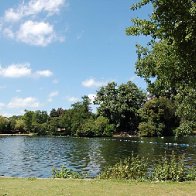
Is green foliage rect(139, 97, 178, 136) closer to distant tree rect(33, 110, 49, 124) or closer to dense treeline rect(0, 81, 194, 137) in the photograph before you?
dense treeline rect(0, 81, 194, 137)

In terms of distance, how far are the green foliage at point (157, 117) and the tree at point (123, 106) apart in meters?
9.33

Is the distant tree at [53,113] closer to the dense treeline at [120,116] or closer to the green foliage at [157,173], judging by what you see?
the dense treeline at [120,116]

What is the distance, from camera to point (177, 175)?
63.4 ft

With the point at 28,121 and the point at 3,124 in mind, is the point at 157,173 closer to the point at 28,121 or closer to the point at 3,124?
the point at 28,121

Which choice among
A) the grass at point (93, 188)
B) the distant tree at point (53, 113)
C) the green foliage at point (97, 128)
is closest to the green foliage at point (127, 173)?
the grass at point (93, 188)

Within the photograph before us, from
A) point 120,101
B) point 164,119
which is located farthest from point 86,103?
point 164,119

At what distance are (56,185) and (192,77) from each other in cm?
733

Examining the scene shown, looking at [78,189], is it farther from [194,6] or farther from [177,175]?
[194,6]

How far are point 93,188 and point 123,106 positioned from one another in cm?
10887

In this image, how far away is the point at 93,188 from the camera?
16.4m

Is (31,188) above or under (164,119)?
under

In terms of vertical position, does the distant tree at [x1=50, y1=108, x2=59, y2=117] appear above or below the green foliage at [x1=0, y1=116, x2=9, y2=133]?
above

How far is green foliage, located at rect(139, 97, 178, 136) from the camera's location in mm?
112775

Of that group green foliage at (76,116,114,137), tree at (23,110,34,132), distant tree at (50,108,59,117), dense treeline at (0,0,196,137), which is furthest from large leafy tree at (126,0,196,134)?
distant tree at (50,108,59,117)
